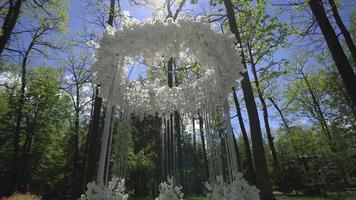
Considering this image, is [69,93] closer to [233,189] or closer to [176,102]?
[176,102]

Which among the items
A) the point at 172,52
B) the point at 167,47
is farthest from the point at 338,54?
the point at 167,47

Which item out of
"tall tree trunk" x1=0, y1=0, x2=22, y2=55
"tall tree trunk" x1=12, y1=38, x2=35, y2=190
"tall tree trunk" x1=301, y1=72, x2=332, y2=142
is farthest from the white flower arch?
"tall tree trunk" x1=301, y1=72, x2=332, y2=142

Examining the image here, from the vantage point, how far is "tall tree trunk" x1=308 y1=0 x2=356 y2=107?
19.2 ft

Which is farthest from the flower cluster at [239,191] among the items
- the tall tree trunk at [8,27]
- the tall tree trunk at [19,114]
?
the tall tree trunk at [19,114]

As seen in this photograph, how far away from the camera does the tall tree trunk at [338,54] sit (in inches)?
231

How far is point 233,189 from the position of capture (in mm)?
3816

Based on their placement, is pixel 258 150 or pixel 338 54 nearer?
pixel 258 150

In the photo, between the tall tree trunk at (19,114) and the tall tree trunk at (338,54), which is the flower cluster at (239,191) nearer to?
the tall tree trunk at (338,54)

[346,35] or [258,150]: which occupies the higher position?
[346,35]

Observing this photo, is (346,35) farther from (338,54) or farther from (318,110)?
(318,110)

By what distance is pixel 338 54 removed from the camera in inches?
238

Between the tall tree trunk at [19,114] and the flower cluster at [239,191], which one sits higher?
the tall tree trunk at [19,114]

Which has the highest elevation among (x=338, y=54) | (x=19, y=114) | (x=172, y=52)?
(x=19, y=114)

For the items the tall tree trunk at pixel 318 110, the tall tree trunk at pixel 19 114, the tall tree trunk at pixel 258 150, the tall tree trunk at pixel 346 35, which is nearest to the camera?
the tall tree trunk at pixel 258 150
